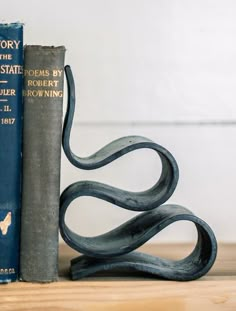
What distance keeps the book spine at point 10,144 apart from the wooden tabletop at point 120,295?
4 cm

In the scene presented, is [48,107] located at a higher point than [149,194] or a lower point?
higher

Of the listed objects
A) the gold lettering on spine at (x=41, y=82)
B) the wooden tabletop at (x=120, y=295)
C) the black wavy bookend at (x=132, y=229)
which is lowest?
the wooden tabletop at (x=120, y=295)

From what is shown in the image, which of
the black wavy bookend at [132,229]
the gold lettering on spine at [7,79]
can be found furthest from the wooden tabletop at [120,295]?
the gold lettering on spine at [7,79]

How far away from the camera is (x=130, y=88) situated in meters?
1.22

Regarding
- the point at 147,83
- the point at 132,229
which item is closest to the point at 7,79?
the point at 132,229

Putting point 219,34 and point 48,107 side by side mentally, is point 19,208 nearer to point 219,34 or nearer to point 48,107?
point 48,107

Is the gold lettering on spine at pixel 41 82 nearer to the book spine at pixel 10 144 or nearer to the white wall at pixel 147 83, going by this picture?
the book spine at pixel 10 144

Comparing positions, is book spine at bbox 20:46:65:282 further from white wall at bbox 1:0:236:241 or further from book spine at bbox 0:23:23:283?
white wall at bbox 1:0:236:241

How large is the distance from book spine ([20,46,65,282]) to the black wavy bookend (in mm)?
17

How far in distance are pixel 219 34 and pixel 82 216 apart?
38 cm

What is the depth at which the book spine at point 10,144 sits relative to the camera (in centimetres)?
88

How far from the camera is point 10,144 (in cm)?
90

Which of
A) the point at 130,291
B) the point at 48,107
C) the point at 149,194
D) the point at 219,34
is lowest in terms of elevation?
the point at 130,291

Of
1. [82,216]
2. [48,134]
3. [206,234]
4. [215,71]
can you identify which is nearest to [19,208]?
[48,134]
